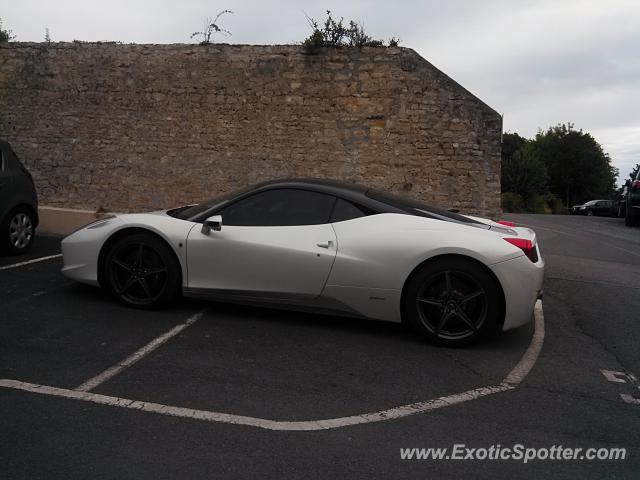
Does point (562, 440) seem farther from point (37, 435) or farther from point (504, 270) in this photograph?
point (37, 435)

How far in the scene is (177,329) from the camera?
14.4 feet

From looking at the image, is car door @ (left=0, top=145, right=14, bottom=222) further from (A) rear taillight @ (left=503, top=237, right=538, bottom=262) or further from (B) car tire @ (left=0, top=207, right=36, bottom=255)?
(A) rear taillight @ (left=503, top=237, right=538, bottom=262)

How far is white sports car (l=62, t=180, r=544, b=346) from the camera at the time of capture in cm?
420

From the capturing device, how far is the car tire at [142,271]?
187 inches

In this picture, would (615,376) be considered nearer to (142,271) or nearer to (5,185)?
(142,271)

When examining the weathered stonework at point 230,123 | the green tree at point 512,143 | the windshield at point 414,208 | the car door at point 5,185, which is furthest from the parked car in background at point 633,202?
the green tree at point 512,143

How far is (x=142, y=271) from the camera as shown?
4820 mm

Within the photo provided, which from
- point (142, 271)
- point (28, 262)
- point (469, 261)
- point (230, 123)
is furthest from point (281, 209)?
point (230, 123)

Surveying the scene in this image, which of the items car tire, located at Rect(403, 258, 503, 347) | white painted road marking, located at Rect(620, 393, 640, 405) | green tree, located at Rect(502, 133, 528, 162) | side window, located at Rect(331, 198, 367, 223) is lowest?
white painted road marking, located at Rect(620, 393, 640, 405)

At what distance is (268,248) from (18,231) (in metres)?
4.36

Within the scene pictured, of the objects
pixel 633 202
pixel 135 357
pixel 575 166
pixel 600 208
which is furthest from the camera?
pixel 575 166

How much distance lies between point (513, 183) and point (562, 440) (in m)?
47.3

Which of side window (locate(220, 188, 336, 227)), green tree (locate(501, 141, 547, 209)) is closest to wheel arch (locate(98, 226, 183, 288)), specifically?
side window (locate(220, 188, 336, 227))

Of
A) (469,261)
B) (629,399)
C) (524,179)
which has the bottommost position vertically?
(629,399)
